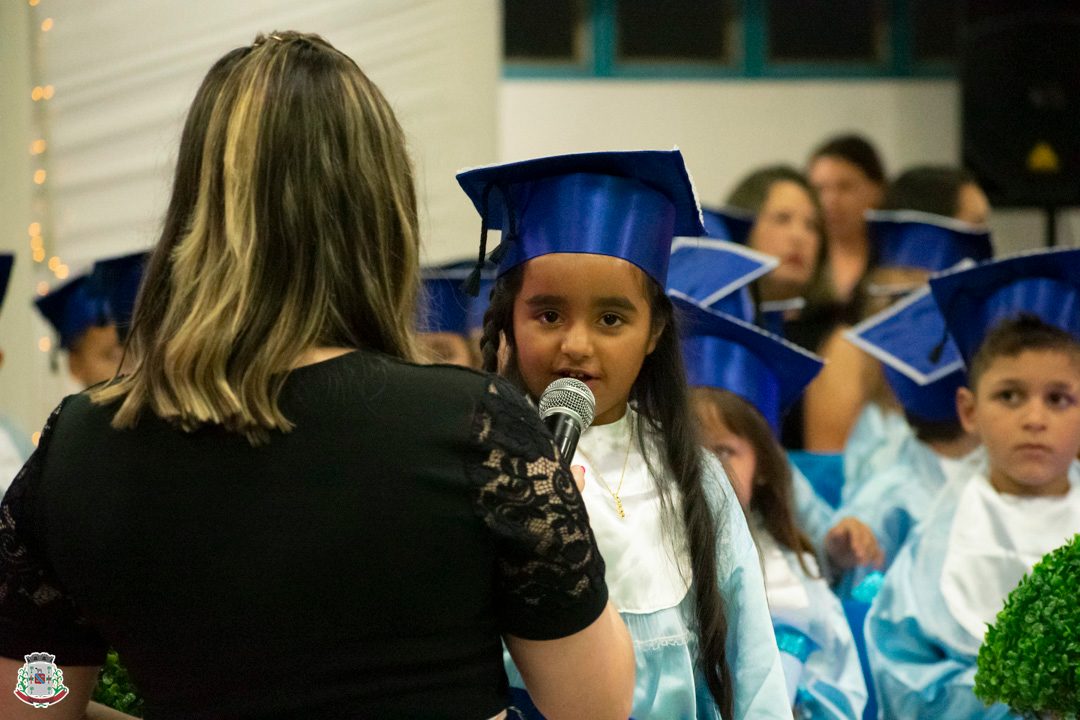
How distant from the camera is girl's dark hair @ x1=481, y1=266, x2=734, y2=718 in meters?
1.98

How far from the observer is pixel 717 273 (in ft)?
10.7

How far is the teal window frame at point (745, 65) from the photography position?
7957mm

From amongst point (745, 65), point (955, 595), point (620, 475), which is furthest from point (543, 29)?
point (620, 475)

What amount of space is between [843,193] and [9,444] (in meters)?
4.05

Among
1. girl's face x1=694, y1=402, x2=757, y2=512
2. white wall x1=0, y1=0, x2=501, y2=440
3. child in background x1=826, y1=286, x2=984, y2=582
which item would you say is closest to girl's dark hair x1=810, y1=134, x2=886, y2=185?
white wall x1=0, y1=0, x2=501, y2=440

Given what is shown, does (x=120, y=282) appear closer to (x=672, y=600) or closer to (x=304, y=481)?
(x=672, y=600)

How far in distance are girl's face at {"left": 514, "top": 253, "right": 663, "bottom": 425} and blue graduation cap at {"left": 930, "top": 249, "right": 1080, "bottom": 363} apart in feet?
3.81

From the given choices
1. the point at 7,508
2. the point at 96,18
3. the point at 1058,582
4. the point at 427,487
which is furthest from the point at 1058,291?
the point at 96,18

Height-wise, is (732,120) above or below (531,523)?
above

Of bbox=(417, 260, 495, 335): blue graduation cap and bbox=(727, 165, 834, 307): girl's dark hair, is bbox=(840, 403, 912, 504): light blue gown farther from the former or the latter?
bbox=(417, 260, 495, 335): blue graduation cap

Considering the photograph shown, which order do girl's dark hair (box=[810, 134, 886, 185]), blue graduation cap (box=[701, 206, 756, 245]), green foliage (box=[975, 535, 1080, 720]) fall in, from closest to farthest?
1. green foliage (box=[975, 535, 1080, 720])
2. blue graduation cap (box=[701, 206, 756, 245])
3. girl's dark hair (box=[810, 134, 886, 185])

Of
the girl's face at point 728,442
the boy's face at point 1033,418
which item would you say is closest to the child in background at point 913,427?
the boy's face at point 1033,418

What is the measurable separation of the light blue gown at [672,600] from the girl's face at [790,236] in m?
3.30

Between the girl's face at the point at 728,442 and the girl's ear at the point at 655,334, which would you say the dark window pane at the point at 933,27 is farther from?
the girl's ear at the point at 655,334
